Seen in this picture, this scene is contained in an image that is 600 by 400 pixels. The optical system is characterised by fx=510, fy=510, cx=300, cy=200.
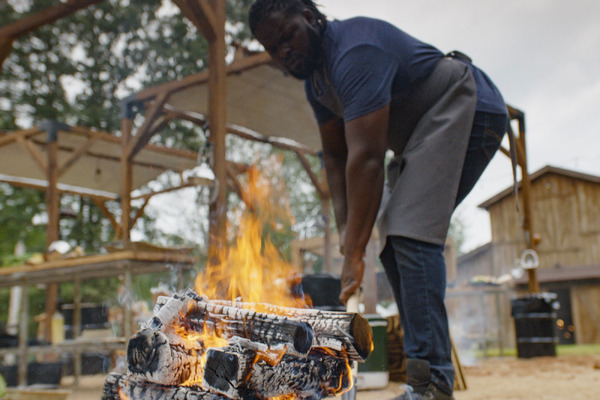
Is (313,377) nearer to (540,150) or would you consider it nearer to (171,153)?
(171,153)

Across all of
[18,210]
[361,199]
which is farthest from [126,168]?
[18,210]

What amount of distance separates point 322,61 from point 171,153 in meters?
6.82

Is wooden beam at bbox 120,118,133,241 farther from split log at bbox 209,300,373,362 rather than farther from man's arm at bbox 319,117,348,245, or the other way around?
split log at bbox 209,300,373,362

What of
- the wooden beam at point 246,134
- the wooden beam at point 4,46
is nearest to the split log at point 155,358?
the wooden beam at point 4,46

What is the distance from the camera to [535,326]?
728 cm

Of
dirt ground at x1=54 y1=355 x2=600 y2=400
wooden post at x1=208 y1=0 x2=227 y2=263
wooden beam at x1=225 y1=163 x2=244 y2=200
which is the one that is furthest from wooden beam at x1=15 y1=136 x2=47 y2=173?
dirt ground at x1=54 y1=355 x2=600 y2=400

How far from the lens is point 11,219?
15.0 metres

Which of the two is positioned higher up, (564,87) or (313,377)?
(564,87)

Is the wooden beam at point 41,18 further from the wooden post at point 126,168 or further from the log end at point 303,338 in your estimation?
the log end at point 303,338

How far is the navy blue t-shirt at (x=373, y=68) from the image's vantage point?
1.71m

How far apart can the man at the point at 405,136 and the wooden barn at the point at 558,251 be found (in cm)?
1565

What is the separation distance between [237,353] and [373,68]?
1.01 m

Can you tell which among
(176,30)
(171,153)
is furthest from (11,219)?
(171,153)

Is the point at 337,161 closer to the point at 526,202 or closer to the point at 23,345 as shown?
the point at 23,345
